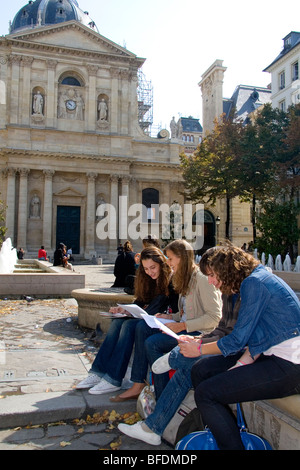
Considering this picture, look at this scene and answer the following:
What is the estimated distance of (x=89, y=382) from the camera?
4602mm

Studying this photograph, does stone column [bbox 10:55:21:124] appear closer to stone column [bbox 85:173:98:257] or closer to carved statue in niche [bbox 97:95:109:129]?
carved statue in niche [bbox 97:95:109:129]

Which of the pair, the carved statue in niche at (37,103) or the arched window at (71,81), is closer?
the carved statue in niche at (37,103)

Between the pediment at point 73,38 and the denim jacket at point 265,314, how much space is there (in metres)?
35.2

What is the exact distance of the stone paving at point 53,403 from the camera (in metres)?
3.56

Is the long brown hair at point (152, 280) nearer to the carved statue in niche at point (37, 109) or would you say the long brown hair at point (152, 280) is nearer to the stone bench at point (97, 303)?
the stone bench at point (97, 303)

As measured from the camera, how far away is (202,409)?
2941 millimetres

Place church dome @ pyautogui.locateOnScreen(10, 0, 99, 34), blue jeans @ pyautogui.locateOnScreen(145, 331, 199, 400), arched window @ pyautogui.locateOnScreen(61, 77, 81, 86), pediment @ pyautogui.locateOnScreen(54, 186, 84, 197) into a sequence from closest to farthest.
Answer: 1. blue jeans @ pyautogui.locateOnScreen(145, 331, 199, 400)
2. pediment @ pyautogui.locateOnScreen(54, 186, 84, 197)
3. arched window @ pyautogui.locateOnScreen(61, 77, 81, 86)
4. church dome @ pyautogui.locateOnScreen(10, 0, 99, 34)

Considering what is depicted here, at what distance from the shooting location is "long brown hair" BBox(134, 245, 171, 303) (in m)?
4.74

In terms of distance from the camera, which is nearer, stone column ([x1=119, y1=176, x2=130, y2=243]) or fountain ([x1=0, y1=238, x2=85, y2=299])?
fountain ([x1=0, y1=238, x2=85, y2=299])

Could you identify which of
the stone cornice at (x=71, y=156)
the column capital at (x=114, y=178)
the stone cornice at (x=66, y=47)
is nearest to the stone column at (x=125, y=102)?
the stone cornice at (x=66, y=47)

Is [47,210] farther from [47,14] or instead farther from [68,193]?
[47,14]

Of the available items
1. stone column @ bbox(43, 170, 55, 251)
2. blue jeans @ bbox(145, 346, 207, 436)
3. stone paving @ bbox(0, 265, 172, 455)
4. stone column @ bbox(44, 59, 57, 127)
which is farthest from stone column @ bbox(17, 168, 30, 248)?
blue jeans @ bbox(145, 346, 207, 436)

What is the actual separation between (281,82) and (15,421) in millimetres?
39725

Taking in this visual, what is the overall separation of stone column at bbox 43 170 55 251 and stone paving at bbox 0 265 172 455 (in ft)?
85.4
